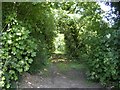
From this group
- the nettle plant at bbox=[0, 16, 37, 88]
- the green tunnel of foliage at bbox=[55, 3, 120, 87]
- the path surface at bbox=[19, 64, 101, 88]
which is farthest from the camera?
the path surface at bbox=[19, 64, 101, 88]

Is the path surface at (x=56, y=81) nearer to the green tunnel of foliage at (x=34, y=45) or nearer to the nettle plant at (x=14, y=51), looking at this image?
the green tunnel of foliage at (x=34, y=45)

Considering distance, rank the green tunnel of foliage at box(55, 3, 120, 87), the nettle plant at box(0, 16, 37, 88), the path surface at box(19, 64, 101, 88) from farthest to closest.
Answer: the path surface at box(19, 64, 101, 88)
the green tunnel of foliage at box(55, 3, 120, 87)
the nettle plant at box(0, 16, 37, 88)

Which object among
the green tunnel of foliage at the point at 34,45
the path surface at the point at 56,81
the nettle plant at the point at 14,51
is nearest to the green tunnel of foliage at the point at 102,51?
the green tunnel of foliage at the point at 34,45

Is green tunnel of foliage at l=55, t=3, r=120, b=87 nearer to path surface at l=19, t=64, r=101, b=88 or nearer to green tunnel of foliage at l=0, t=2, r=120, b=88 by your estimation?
green tunnel of foliage at l=0, t=2, r=120, b=88

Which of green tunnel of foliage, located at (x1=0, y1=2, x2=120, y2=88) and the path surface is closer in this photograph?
green tunnel of foliage, located at (x1=0, y1=2, x2=120, y2=88)

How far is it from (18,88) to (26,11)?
1237 mm

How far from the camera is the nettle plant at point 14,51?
9.88 feet

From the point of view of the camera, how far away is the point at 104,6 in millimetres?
4004

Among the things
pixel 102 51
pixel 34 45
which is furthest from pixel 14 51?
pixel 102 51

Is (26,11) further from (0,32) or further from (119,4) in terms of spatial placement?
(119,4)

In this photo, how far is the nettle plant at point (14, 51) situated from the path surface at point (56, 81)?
2.05ft

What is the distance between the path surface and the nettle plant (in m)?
0.62

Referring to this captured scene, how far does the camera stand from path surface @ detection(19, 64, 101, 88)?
3.94 m

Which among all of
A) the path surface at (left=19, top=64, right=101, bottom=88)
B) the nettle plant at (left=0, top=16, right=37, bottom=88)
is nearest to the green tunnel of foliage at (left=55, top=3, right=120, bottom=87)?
the path surface at (left=19, top=64, right=101, bottom=88)
